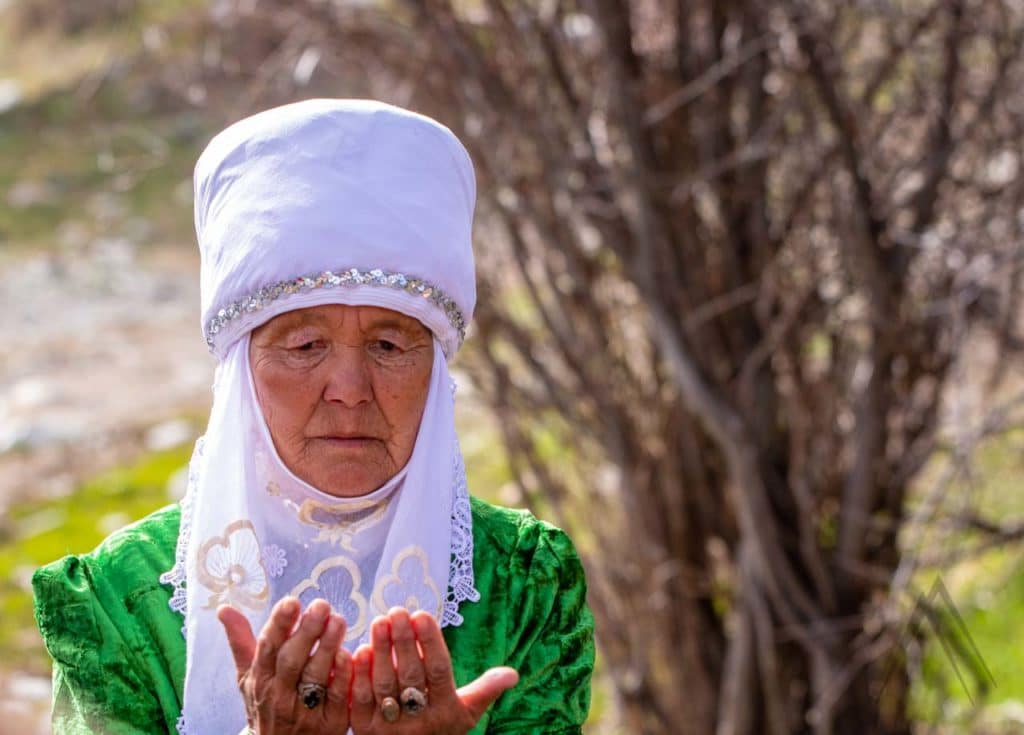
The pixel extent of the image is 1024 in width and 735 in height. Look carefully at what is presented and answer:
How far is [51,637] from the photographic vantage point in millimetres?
1836

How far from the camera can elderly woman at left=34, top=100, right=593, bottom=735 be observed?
184 centimetres

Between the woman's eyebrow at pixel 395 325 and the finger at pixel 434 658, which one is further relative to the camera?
the woman's eyebrow at pixel 395 325

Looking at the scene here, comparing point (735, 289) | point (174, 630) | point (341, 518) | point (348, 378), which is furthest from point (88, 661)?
point (735, 289)

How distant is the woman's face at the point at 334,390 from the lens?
1.89 meters

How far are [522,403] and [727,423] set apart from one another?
711 millimetres

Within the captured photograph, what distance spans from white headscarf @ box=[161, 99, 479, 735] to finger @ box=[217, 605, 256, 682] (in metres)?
0.19

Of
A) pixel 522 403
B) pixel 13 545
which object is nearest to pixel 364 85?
pixel 522 403

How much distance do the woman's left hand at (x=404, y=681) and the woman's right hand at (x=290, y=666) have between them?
0.02m

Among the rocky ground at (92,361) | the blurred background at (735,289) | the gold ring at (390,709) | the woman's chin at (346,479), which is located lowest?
the gold ring at (390,709)

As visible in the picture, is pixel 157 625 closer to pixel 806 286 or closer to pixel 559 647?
pixel 559 647

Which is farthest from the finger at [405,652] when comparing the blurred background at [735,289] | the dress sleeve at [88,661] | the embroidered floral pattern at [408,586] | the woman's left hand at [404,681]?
the blurred background at [735,289]

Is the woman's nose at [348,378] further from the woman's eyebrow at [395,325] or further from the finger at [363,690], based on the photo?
the finger at [363,690]

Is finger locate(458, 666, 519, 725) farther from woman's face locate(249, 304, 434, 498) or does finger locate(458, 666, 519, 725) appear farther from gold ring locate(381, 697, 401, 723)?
woman's face locate(249, 304, 434, 498)

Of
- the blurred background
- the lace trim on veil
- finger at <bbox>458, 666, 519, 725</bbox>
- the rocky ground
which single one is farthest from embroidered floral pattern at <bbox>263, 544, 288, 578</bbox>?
the rocky ground
